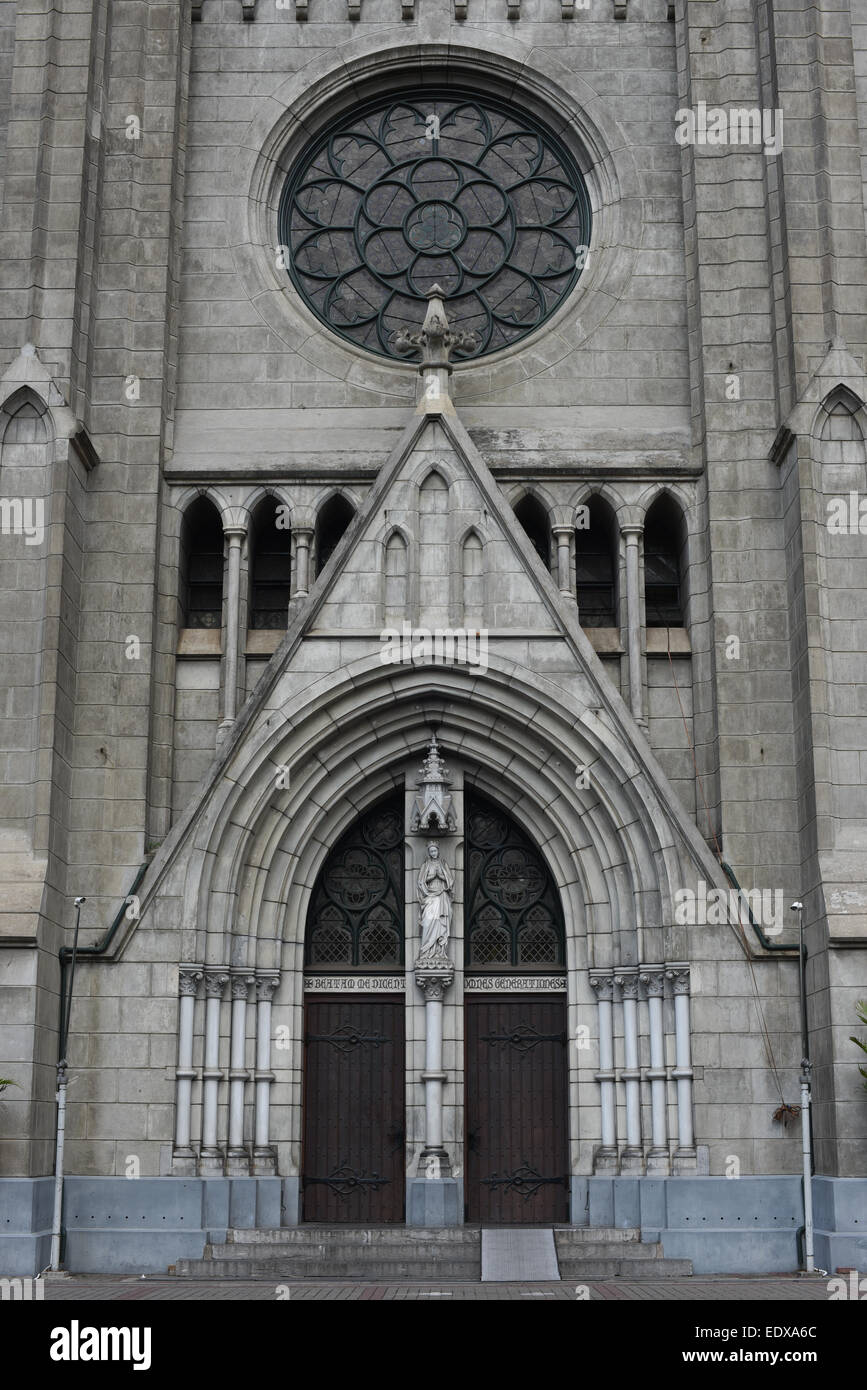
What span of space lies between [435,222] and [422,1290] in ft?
44.9

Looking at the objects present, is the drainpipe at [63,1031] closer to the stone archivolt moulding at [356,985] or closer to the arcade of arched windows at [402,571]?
the stone archivolt moulding at [356,985]

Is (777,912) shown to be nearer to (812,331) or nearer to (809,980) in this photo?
(809,980)

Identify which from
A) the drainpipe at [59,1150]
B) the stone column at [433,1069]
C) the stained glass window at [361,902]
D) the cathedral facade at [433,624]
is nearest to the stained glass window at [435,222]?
the cathedral facade at [433,624]

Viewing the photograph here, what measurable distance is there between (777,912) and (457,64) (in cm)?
1221

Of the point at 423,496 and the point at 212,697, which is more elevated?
the point at 423,496

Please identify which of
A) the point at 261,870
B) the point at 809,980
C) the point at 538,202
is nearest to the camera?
the point at 809,980

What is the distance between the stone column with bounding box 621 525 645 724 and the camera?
62.2ft

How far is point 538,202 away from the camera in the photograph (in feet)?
70.3

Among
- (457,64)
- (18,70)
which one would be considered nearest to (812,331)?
(457,64)

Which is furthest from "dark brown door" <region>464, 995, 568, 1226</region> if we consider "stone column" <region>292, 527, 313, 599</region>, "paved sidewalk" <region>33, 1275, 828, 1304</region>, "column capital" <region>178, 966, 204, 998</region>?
"stone column" <region>292, 527, 313, 599</region>

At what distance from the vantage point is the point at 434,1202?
17641 millimetres

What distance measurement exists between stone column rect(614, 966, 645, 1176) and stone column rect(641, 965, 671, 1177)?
0.60ft

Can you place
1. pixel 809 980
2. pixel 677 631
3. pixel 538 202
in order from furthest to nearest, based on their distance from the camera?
pixel 538 202 → pixel 677 631 → pixel 809 980

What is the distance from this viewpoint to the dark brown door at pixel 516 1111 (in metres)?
18.1
